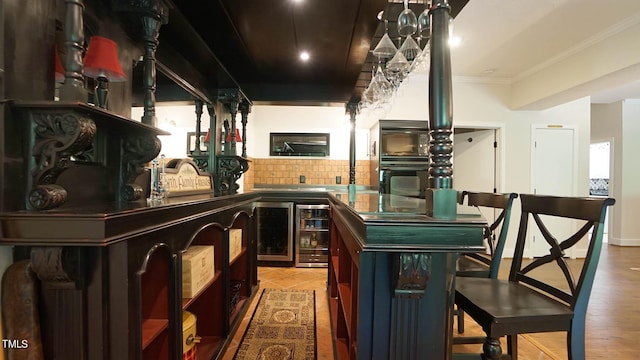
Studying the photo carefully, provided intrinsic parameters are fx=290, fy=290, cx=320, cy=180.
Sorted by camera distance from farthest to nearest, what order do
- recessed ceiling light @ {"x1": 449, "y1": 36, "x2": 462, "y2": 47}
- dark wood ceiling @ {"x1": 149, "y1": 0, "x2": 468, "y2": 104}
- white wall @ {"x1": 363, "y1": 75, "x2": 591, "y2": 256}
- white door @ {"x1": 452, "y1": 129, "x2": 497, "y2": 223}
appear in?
white door @ {"x1": 452, "y1": 129, "x2": 497, "y2": 223}
white wall @ {"x1": 363, "y1": 75, "x2": 591, "y2": 256}
recessed ceiling light @ {"x1": 449, "y1": 36, "x2": 462, "y2": 47}
dark wood ceiling @ {"x1": 149, "y1": 0, "x2": 468, "y2": 104}

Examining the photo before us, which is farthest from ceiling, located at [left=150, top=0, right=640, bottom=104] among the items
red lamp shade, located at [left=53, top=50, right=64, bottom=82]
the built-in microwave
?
the built-in microwave

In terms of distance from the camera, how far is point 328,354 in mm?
2080

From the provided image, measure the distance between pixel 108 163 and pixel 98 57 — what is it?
460 mm

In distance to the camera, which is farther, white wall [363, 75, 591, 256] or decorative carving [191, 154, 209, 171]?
white wall [363, 75, 591, 256]

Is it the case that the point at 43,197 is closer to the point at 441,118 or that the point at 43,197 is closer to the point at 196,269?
the point at 196,269

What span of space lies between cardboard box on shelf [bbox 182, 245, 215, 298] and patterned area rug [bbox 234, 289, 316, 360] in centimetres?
70

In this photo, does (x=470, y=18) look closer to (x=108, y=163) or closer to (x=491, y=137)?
(x=491, y=137)

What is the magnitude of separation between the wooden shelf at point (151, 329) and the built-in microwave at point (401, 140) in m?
3.33

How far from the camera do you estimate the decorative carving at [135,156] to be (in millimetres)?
1357

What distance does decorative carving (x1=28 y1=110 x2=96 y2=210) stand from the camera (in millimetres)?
946

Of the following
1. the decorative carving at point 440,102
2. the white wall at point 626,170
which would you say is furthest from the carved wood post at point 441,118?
the white wall at point 626,170

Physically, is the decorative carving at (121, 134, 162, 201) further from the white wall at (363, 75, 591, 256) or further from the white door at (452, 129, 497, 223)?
the white door at (452, 129, 497, 223)

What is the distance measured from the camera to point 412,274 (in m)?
0.99

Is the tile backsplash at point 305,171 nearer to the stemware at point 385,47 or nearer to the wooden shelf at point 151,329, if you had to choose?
the stemware at point 385,47
